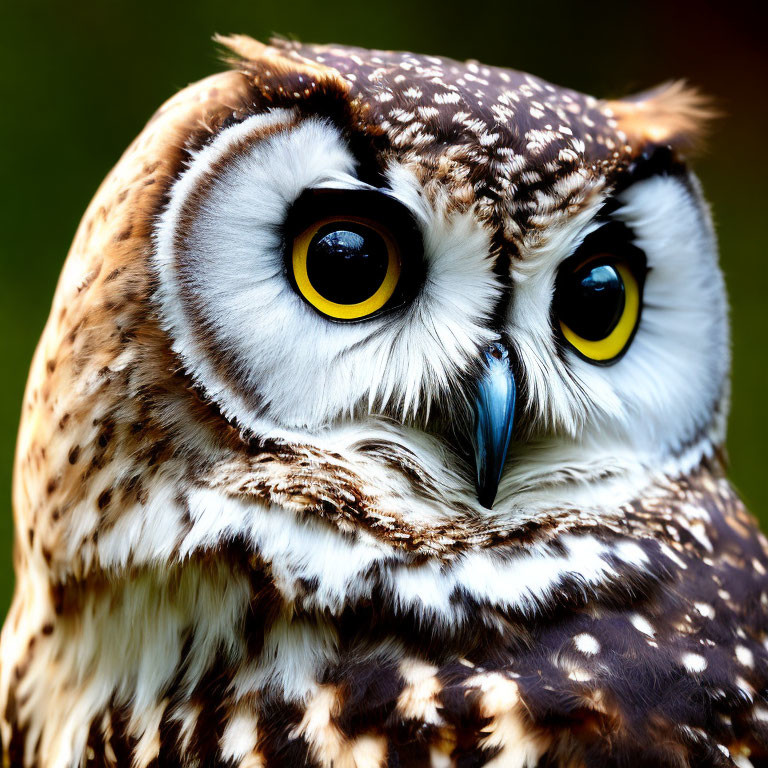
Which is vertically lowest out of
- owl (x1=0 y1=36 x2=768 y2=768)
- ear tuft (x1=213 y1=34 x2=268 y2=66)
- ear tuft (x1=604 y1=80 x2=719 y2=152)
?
owl (x1=0 y1=36 x2=768 y2=768)

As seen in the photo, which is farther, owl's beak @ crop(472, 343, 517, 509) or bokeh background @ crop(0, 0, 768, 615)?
bokeh background @ crop(0, 0, 768, 615)

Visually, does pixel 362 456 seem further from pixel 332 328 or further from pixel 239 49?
pixel 239 49

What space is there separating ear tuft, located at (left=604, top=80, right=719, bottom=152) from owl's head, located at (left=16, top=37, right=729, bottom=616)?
0.13 meters

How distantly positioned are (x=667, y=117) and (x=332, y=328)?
Answer: 2.20ft

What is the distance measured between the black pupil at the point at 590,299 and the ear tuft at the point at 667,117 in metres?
0.21

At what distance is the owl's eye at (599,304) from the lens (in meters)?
1.25

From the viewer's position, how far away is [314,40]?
3799 mm

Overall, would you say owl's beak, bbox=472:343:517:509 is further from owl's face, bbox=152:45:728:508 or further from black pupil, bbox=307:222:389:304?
black pupil, bbox=307:222:389:304

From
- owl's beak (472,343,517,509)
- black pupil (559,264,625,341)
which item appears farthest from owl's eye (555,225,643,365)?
owl's beak (472,343,517,509)

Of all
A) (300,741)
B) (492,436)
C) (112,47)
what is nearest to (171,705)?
(300,741)

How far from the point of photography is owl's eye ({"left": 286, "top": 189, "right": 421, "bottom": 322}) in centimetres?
116

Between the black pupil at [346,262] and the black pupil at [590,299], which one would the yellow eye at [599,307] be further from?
the black pupil at [346,262]

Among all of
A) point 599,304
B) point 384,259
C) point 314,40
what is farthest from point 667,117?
point 314,40

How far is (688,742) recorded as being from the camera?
1.04 meters
